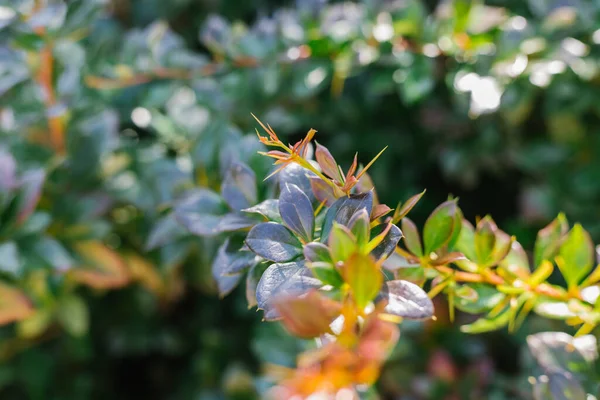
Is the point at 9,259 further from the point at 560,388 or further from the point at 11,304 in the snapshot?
the point at 560,388

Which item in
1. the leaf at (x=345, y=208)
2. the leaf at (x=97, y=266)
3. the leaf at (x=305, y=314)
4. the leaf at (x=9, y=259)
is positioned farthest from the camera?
the leaf at (x=97, y=266)

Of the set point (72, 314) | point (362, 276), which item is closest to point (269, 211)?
point (362, 276)

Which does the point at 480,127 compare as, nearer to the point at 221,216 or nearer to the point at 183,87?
the point at 183,87

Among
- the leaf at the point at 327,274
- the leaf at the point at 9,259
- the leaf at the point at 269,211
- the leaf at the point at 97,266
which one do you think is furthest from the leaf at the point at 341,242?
the leaf at the point at 97,266

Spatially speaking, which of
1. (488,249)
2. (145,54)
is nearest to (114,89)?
(145,54)

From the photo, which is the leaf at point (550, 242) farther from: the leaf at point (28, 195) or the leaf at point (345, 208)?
the leaf at point (28, 195)

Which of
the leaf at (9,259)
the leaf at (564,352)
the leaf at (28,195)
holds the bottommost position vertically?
the leaf at (564,352)

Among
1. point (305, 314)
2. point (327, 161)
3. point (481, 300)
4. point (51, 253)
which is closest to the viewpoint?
point (305, 314)
